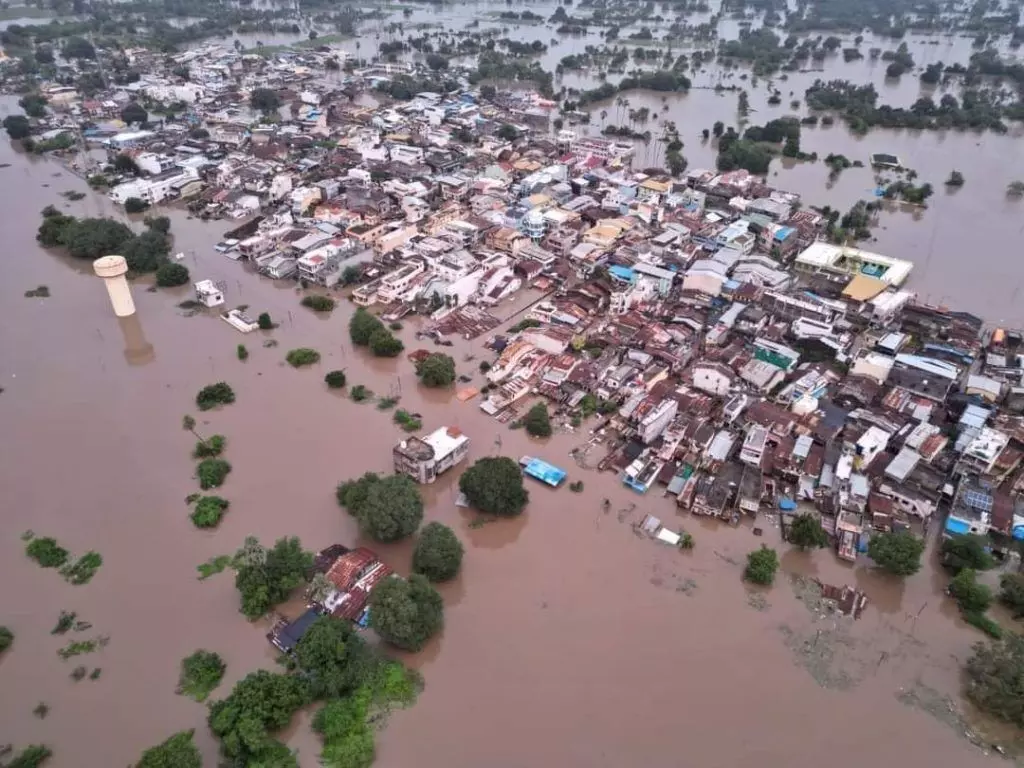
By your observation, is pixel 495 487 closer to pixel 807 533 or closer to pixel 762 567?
pixel 762 567

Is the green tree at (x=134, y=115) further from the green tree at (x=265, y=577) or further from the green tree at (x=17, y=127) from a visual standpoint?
the green tree at (x=265, y=577)

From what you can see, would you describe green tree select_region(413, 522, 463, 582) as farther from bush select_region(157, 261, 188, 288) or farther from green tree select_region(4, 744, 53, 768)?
bush select_region(157, 261, 188, 288)

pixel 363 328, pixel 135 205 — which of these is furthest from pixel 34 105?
pixel 363 328

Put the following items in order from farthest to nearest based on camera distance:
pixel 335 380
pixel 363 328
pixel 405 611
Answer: pixel 363 328 → pixel 335 380 → pixel 405 611

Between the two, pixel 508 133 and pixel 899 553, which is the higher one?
pixel 508 133

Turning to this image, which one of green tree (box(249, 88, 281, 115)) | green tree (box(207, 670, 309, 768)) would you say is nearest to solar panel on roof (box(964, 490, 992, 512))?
green tree (box(207, 670, 309, 768))

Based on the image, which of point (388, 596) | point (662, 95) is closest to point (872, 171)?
point (662, 95)
